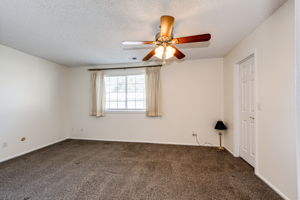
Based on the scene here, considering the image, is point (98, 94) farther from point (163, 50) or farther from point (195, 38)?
point (195, 38)

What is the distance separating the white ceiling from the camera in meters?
1.68

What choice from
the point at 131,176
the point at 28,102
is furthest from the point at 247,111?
the point at 28,102

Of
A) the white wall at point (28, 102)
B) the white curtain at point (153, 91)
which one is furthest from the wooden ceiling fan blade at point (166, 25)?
the white wall at point (28, 102)

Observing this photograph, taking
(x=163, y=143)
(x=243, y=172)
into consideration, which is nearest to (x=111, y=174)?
(x=163, y=143)

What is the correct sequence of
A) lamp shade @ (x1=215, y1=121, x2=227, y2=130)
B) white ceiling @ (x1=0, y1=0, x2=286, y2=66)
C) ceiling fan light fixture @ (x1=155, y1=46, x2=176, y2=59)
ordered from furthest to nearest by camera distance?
lamp shade @ (x1=215, y1=121, x2=227, y2=130), ceiling fan light fixture @ (x1=155, y1=46, x2=176, y2=59), white ceiling @ (x1=0, y1=0, x2=286, y2=66)

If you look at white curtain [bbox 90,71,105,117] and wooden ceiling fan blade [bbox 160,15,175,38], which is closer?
wooden ceiling fan blade [bbox 160,15,175,38]

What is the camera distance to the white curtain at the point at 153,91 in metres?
3.86

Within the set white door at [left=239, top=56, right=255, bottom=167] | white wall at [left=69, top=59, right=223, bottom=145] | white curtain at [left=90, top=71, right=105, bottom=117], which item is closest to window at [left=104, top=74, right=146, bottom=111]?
white curtain at [left=90, top=71, right=105, bottom=117]

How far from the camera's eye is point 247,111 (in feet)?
8.85

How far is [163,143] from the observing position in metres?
3.91

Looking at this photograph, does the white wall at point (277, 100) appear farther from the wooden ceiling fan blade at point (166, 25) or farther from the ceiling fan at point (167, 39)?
the wooden ceiling fan blade at point (166, 25)

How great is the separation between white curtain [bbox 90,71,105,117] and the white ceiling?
1234 millimetres

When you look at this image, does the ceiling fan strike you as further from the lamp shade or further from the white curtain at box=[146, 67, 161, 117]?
the lamp shade

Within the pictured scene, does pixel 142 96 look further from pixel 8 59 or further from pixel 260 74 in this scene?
pixel 8 59
